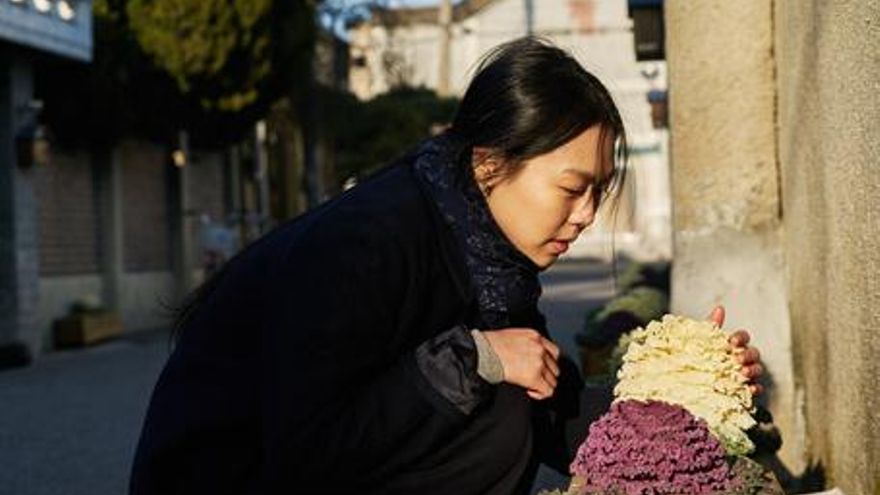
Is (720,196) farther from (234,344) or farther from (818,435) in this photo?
(234,344)

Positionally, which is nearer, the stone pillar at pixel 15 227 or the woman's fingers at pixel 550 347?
the woman's fingers at pixel 550 347

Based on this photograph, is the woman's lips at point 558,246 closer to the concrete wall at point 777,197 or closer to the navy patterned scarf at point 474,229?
the navy patterned scarf at point 474,229

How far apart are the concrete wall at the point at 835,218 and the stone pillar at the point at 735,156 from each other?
0.69 feet

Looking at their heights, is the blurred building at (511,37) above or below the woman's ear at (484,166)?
above

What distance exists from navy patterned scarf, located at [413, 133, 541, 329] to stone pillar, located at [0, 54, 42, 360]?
14277mm

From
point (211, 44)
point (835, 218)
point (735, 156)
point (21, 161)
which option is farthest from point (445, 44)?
point (835, 218)

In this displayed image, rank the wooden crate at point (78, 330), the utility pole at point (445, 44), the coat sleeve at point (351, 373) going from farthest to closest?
1. the utility pole at point (445, 44)
2. the wooden crate at point (78, 330)
3. the coat sleeve at point (351, 373)

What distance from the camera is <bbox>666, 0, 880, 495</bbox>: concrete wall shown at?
181 inches

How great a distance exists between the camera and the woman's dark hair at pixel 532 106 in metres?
2.50

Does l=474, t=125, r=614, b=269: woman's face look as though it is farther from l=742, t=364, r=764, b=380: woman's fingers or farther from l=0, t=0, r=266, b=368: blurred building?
l=0, t=0, r=266, b=368: blurred building

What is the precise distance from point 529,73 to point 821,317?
9.70 feet

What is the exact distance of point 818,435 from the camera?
18.4ft

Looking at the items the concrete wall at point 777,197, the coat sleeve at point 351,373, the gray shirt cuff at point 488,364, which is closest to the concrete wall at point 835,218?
the concrete wall at point 777,197

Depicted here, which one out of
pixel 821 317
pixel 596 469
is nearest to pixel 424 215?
pixel 596 469
